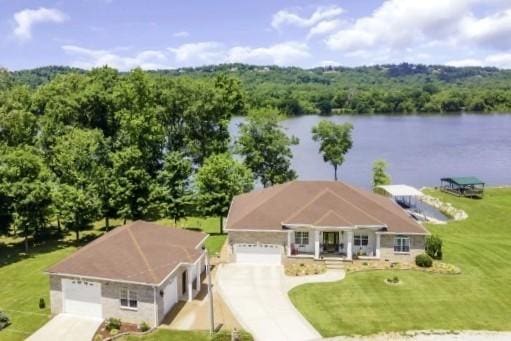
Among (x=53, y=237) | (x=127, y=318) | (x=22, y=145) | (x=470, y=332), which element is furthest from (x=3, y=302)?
(x=470, y=332)

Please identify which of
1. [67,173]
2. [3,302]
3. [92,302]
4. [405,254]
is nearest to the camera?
[92,302]

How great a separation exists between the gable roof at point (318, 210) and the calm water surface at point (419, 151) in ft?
89.4

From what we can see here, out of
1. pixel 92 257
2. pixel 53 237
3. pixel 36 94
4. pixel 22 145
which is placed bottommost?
pixel 53 237

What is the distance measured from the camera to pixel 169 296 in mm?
26047

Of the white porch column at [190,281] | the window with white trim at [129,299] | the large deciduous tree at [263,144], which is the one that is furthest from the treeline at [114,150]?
the window with white trim at [129,299]

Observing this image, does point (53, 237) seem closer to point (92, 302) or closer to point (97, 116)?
point (97, 116)

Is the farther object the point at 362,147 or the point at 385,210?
the point at 362,147

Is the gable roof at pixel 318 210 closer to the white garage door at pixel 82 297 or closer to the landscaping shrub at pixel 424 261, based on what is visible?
the landscaping shrub at pixel 424 261

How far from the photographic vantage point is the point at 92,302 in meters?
25.2

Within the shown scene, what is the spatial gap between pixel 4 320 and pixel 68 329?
134 inches

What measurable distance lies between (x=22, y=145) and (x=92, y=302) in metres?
25.9

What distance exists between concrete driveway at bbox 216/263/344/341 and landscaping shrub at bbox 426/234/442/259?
6.75 meters

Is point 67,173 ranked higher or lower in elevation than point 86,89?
lower

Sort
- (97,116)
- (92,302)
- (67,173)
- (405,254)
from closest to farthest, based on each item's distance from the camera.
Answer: (92,302)
(405,254)
(67,173)
(97,116)
